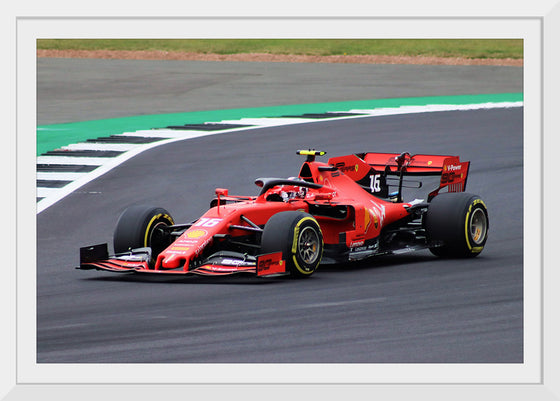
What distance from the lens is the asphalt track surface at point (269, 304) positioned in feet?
28.5

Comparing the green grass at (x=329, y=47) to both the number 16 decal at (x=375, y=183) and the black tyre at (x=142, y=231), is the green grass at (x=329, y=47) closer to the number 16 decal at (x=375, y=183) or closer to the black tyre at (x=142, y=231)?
the number 16 decal at (x=375, y=183)

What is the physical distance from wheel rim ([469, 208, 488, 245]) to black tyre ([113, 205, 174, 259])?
149 inches

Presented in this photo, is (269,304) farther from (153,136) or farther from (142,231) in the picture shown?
(153,136)

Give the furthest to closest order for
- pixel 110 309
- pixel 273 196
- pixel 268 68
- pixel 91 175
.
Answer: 1. pixel 268 68
2. pixel 91 175
3. pixel 273 196
4. pixel 110 309

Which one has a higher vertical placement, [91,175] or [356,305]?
[91,175]

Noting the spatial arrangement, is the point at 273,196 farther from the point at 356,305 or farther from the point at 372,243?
the point at 356,305

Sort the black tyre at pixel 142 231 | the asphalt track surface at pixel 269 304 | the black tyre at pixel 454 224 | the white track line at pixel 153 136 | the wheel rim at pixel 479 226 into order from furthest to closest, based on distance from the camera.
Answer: the white track line at pixel 153 136
the wheel rim at pixel 479 226
the black tyre at pixel 454 224
the black tyre at pixel 142 231
the asphalt track surface at pixel 269 304

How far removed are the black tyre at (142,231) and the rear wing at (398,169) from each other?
7.95 feet

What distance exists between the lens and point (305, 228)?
1178 centimetres

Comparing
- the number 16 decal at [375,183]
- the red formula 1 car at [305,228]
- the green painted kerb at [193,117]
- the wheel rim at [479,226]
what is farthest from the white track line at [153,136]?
the wheel rim at [479,226]

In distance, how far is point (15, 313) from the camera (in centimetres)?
722
